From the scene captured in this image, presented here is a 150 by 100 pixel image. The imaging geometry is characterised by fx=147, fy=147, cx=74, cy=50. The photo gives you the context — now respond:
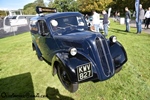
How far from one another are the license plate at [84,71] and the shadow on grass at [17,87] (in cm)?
163

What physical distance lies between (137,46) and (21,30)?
1661 centimetres

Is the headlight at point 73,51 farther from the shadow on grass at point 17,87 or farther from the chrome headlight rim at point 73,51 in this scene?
the shadow on grass at point 17,87

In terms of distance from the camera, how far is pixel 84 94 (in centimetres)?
411

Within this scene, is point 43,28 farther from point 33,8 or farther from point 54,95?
point 33,8

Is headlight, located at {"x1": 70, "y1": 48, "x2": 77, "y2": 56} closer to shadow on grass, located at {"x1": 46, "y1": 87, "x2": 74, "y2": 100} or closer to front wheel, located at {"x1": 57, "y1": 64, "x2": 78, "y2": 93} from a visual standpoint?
front wheel, located at {"x1": 57, "y1": 64, "x2": 78, "y2": 93}

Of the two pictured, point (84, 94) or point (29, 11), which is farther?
point (29, 11)

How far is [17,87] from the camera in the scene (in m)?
4.80

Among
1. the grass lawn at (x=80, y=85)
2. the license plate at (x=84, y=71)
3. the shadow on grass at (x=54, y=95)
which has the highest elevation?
the license plate at (x=84, y=71)

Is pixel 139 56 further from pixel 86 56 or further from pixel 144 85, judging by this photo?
pixel 86 56

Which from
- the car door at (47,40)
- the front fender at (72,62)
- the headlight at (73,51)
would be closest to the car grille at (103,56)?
the front fender at (72,62)

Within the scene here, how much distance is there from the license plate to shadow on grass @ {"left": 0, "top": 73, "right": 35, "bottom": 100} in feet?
5.33

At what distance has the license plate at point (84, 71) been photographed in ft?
11.7

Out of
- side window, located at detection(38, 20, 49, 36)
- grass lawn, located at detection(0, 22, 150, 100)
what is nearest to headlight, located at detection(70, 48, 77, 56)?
grass lawn, located at detection(0, 22, 150, 100)

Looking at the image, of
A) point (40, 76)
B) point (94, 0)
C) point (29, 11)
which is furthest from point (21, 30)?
point (29, 11)
